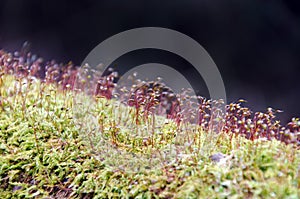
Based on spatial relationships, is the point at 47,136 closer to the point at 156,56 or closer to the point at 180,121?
the point at 180,121

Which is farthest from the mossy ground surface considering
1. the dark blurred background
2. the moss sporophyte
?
the dark blurred background

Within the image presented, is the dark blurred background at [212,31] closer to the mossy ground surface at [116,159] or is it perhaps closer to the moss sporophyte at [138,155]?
the moss sporophyte at [138,155]

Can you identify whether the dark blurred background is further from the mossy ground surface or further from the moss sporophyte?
the mossy ground surface

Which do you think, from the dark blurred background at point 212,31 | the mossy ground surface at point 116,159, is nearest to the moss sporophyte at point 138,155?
the mossy ground surface at point 116,159

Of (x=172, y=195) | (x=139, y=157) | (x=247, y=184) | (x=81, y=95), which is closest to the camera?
(x=247, y=184)

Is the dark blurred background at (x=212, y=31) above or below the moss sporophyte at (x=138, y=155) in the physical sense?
above

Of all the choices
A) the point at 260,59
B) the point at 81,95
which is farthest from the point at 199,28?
the point at 81,95

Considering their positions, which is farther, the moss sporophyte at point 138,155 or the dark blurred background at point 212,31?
the dark blurred background at point 212,31

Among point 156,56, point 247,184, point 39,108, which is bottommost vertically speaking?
point 247,184
